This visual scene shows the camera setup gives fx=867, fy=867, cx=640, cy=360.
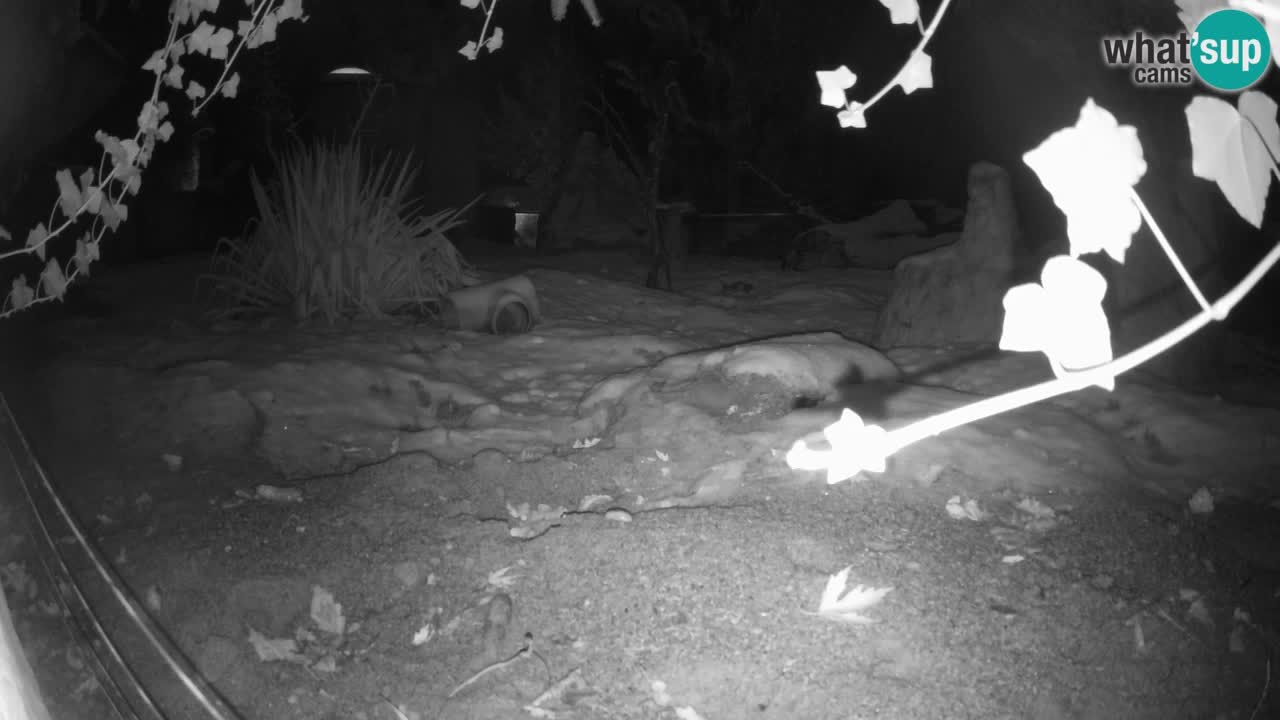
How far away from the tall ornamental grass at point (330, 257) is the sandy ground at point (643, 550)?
2.75ft

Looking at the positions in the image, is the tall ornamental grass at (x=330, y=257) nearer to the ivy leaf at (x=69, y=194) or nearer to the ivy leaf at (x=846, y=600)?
the ivy leaf at (x=69, y=194)

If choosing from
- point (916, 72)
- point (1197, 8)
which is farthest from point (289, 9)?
point (1197, 8)

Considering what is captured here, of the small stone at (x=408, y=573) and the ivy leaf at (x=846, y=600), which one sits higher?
the small stone at (x=408, y=573)

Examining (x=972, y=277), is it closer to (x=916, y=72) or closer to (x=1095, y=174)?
(x=916, y=72)

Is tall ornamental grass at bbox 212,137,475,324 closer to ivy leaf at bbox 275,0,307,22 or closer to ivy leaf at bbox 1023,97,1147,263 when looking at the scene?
ivy leaf at bbox 275,0,307,22

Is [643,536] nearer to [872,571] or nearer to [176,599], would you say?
[872,571]

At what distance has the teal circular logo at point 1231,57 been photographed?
96 centimetres

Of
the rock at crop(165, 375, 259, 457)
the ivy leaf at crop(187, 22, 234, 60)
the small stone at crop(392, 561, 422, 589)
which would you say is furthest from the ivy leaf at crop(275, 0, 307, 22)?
the rock at crop(165, 375, 259, 457)

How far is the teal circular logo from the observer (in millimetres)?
962

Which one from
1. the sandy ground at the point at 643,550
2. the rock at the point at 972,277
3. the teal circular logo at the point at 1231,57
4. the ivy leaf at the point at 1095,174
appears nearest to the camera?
the ivy leaf at the point at 1095,174

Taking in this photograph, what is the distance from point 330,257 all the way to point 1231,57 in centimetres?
406

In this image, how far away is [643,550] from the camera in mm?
2113

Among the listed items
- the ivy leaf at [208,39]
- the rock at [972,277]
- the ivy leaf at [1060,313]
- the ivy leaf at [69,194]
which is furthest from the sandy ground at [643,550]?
the ivy leaf at [208,39]

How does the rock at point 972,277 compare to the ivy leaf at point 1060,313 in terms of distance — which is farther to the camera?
the rock at point 972,277
